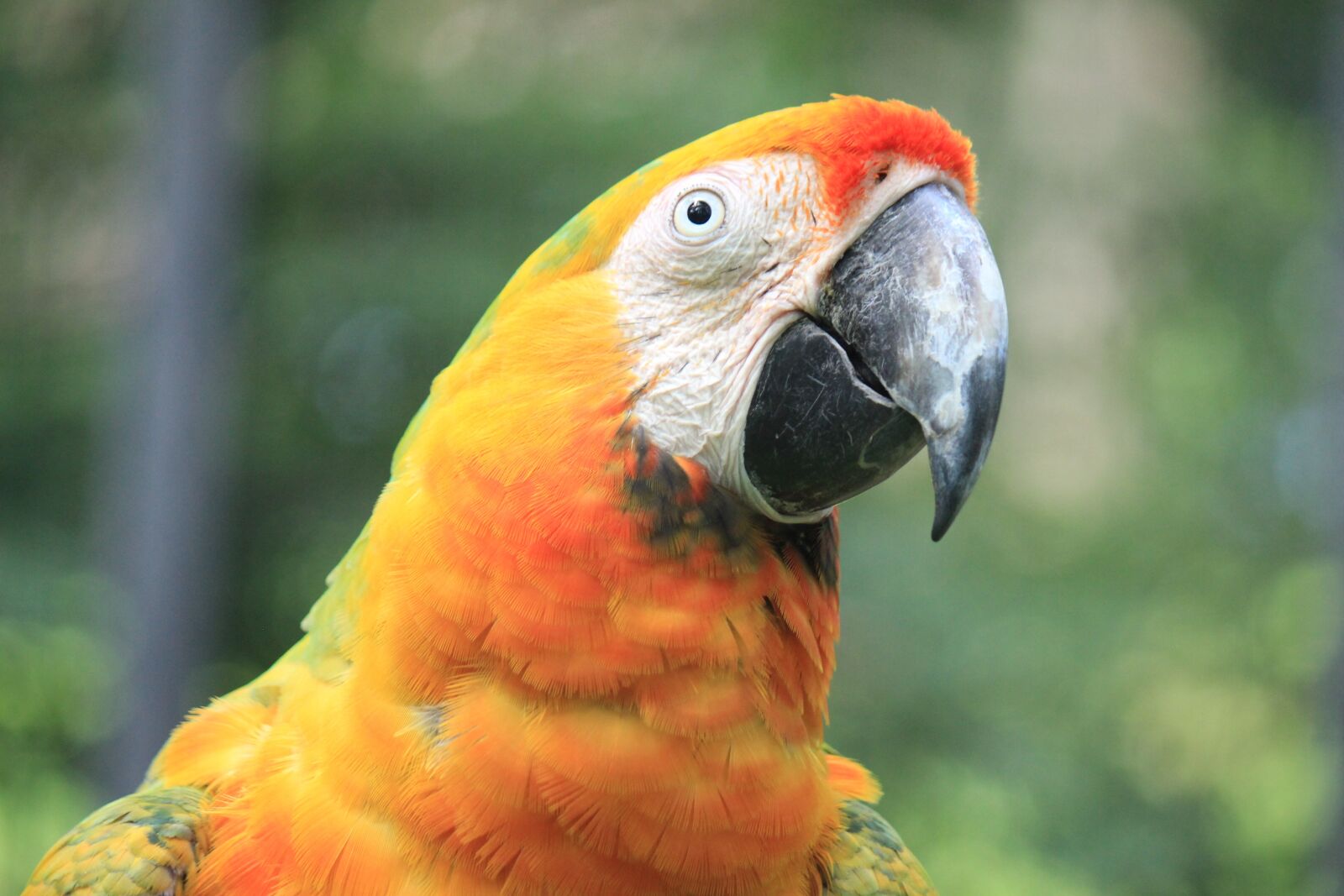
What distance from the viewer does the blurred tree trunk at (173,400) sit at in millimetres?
3010

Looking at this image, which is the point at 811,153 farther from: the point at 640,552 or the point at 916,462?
the point at 916,462

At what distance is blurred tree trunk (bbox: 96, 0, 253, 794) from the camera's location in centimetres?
301

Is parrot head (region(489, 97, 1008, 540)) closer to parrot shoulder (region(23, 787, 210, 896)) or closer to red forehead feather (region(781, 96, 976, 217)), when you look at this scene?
red forehead feather (region(781, 96, 976, 217))

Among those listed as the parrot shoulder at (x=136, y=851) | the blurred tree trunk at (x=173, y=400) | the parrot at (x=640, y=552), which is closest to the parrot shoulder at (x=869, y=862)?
the parrot at (x=640, y=552)

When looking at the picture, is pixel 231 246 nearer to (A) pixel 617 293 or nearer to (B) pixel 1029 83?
(A) pixel 617 293

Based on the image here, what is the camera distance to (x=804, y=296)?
1291mm

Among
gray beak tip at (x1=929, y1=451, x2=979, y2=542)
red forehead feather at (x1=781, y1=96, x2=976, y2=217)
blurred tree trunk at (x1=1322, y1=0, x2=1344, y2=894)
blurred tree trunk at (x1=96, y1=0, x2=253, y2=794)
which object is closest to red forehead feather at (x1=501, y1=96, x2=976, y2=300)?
red forehead feather at (x1=781, y1=96, x2=976, y2=217)

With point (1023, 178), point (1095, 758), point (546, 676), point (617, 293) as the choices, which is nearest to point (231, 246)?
point (617, 293)

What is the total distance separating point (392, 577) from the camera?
126cm

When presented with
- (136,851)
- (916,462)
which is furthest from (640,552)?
(916,462)

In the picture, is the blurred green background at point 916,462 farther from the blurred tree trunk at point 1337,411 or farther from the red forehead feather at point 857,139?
the red forehead feather at point 857,139

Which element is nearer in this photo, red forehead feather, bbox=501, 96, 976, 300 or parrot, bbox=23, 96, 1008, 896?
parrot, bbox=23, 96, 1008, 896

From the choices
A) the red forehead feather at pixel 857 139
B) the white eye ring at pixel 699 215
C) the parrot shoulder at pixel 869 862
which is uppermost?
the red forehead feather at pixel 857 139

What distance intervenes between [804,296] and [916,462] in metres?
3.05
